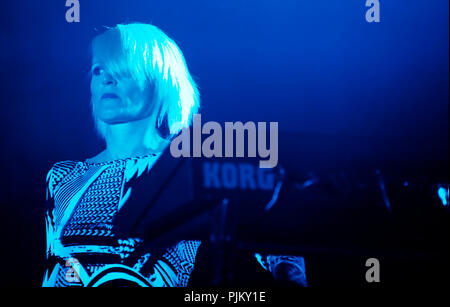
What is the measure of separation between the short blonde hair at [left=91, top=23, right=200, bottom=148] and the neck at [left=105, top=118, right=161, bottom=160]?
0.02 metres

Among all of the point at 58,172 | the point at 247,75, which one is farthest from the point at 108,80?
the point at 247,75

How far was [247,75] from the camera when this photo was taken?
179 cm

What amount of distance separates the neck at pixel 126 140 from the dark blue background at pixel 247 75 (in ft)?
0.16

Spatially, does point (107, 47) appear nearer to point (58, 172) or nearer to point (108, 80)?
point (108, 80)

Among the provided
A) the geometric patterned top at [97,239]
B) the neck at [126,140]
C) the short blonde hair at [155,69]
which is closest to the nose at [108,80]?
the short blonde hair at [155,69]

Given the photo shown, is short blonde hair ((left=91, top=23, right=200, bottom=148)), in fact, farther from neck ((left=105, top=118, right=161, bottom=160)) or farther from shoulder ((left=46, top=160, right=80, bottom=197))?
shoulder ((left=46, top=160, right=80, bottom=197))

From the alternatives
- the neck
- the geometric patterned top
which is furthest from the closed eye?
the geometric patterned top

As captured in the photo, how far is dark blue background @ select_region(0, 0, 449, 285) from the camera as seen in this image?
1.75 metres

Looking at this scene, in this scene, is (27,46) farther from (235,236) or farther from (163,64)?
A: (235,236)

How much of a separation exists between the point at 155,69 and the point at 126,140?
0.93 ft

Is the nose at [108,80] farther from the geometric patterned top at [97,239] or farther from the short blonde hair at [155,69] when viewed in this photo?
the geometric patterned top at [97,239]

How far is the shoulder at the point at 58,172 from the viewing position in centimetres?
182

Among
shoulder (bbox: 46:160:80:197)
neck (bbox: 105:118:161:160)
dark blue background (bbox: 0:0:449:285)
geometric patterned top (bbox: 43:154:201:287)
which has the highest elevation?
dark blue background (bbox: 0:0:449:285)
